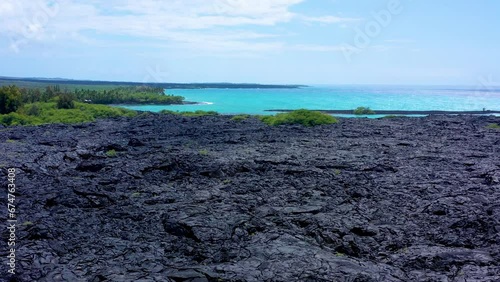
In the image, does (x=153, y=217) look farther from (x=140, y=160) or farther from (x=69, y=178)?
(x=140, y=160)

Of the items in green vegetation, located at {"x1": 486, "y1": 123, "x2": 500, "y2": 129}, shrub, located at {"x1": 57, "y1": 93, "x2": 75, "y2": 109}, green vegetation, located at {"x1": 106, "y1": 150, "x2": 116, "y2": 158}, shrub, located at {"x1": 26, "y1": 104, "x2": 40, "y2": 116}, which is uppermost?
green vegetation, located at {"x1": 486, "y1": 123, "x2": 500, "y2": 129}

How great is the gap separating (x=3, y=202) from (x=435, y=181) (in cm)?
1512

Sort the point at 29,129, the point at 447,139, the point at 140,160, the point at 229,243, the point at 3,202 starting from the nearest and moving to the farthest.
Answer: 1. the point at 229,243
2. the point at 3,202
3. the point at 140,160
4. the point at 447,139
5. the point at 29,129

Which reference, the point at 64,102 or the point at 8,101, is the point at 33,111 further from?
the point at 64,102

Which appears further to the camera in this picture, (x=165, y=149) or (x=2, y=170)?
(x=165, y=149)

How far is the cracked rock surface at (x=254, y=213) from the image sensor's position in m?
10.2

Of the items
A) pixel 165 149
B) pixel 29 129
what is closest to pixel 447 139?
pixel 165 149

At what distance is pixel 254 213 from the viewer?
13773 millimetres

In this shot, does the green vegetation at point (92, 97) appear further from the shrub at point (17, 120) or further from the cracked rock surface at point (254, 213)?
the cracked rock surface at point (254, 213)

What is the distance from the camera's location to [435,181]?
17094 mm

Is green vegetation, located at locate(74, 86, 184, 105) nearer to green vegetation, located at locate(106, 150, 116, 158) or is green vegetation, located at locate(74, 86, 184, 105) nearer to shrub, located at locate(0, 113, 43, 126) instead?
shrub, located at locate(0, 113, 43, 126)

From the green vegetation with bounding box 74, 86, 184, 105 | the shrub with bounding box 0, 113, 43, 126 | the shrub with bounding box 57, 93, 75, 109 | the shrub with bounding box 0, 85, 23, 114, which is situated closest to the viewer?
the shrub with bounding box 0, 113, 43, 126

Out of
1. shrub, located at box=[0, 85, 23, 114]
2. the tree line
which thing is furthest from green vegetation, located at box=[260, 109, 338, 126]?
shrub, located at box=[0, 85, 23, 114]

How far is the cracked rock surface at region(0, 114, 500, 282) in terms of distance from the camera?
33.5ft
